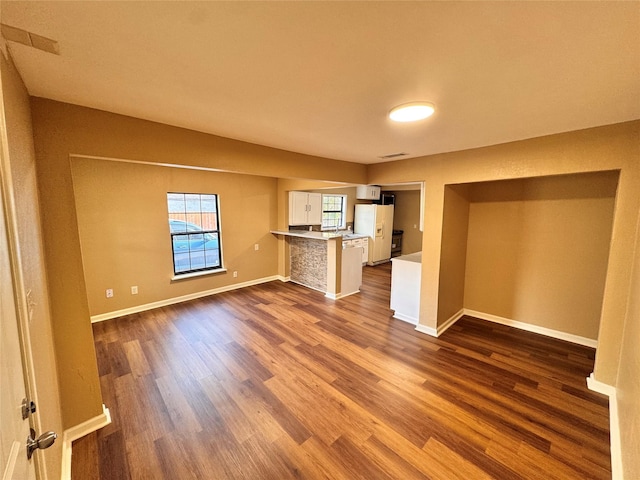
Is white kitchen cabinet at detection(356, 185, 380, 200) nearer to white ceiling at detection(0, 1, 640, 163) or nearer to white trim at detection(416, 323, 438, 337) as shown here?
white trim at detection(416, 323, 438, 337)

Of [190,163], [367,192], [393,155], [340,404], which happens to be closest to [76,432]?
[340,404]

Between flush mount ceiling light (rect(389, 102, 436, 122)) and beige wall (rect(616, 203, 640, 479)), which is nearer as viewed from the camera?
beige wall (rect(616, 203, 640, 479))

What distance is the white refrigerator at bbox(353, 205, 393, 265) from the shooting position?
683 centimetres

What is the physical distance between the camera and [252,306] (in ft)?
13.7

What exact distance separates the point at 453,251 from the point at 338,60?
3.04 m

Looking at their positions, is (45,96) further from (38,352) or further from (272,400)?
(272,400)

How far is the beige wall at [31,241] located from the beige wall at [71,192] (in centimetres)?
13

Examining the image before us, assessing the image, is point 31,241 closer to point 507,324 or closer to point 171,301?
point 171,301

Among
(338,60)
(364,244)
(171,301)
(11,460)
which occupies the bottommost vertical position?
(171,301)

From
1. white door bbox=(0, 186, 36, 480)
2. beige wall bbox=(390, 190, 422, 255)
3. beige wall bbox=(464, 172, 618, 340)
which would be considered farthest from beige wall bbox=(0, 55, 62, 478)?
beige wall bbox=(390, 190, 422, 255)

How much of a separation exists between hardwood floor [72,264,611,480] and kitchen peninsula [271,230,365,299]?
1221 mm

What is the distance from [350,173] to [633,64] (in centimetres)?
273

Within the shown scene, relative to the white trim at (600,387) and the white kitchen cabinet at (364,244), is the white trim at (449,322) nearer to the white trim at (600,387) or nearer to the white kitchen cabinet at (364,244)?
the white trim at (600,387)

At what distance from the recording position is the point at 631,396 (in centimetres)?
152
